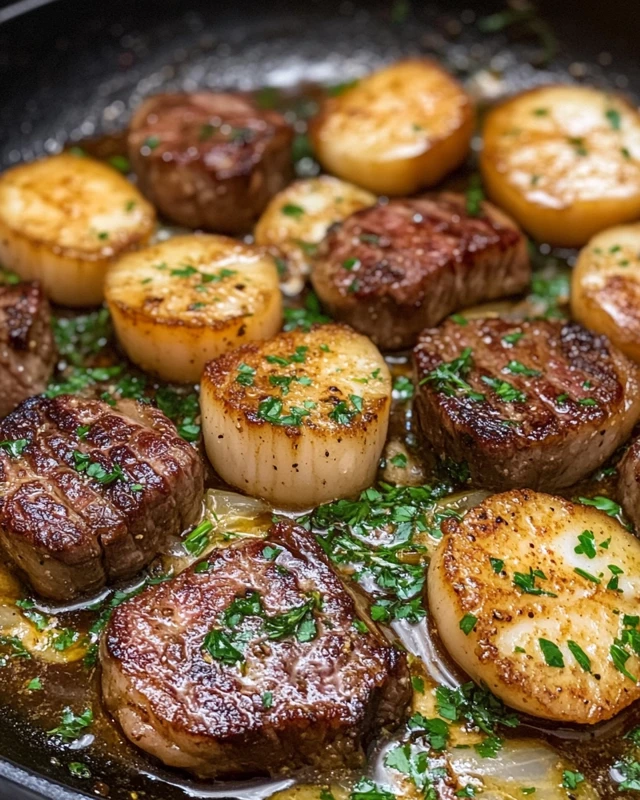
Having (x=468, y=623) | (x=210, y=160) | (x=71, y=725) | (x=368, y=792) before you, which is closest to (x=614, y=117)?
(x=210, y=160)

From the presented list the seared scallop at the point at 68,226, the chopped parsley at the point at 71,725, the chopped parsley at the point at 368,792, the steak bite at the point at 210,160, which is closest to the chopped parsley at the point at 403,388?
the steak bite at the point at 210,160

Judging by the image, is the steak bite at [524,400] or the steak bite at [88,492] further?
the steak bite at [524,400]

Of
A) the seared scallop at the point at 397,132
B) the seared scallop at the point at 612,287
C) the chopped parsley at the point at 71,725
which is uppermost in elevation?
the seared scallop at the point at 397,132

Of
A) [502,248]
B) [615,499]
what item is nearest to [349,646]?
[615,499]

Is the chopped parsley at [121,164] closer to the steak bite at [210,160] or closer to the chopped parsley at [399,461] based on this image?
the steak bite at [210,160]

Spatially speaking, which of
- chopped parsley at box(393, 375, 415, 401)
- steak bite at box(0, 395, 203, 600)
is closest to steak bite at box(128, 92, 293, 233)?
chopped parsley at box(393, 375, 415, 401)

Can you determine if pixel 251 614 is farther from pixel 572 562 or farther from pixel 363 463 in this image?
pixel 572 562
